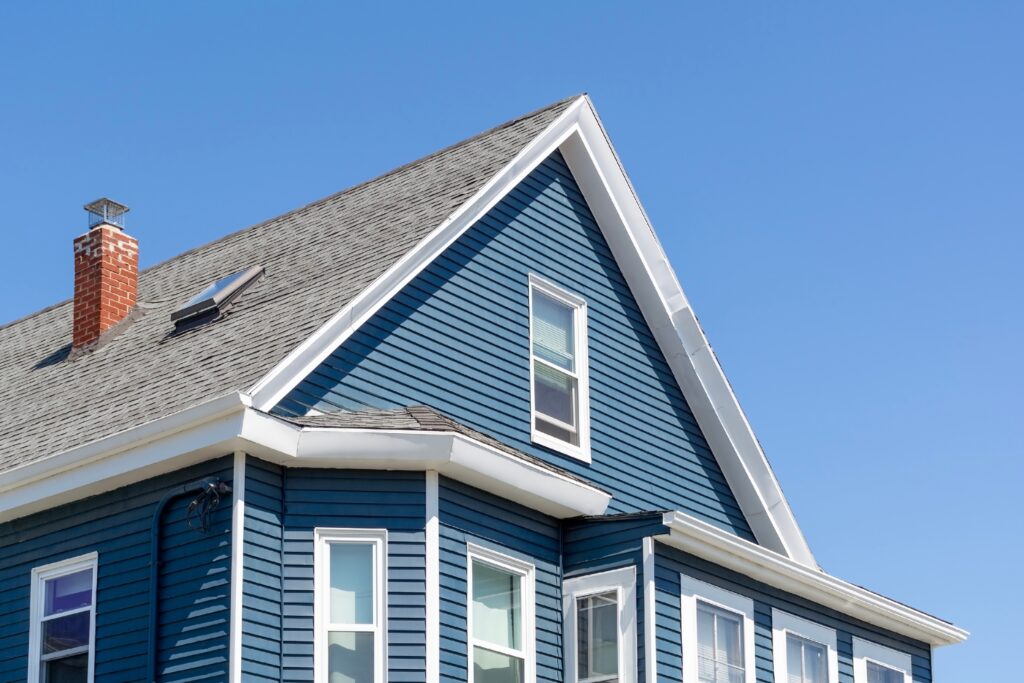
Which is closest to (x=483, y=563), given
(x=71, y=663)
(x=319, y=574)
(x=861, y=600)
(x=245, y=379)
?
(x=319, y=574)

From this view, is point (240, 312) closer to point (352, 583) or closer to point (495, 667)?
point (352, 583)

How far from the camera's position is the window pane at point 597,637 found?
1898cm

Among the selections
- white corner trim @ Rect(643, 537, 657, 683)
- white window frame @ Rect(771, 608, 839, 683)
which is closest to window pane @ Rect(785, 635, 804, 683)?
white window frame @ Rect(771, 608, 839, 683)


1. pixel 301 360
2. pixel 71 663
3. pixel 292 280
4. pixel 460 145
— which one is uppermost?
pixel 460 145

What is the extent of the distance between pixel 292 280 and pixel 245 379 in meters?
3.07

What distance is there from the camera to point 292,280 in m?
20.7

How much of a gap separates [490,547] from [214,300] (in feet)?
14.9

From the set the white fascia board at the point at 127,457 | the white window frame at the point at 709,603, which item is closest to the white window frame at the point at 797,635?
the white window frame at the point at 709,603

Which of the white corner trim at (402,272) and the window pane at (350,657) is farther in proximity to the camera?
the white corner trim at (402,272)

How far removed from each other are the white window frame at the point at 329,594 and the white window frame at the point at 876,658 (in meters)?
A: 7.35

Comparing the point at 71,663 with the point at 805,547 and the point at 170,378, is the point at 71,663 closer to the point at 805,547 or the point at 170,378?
the point at 170,378

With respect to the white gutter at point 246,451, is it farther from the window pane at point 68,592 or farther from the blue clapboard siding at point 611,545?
the window pane at point 68,592

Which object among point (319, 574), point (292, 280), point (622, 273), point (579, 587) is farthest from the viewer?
point (622, 273)

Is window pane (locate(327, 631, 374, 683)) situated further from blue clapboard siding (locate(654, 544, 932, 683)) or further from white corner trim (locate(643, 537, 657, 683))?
blue clapboard siding (locate(654, 544, 932, 683))
